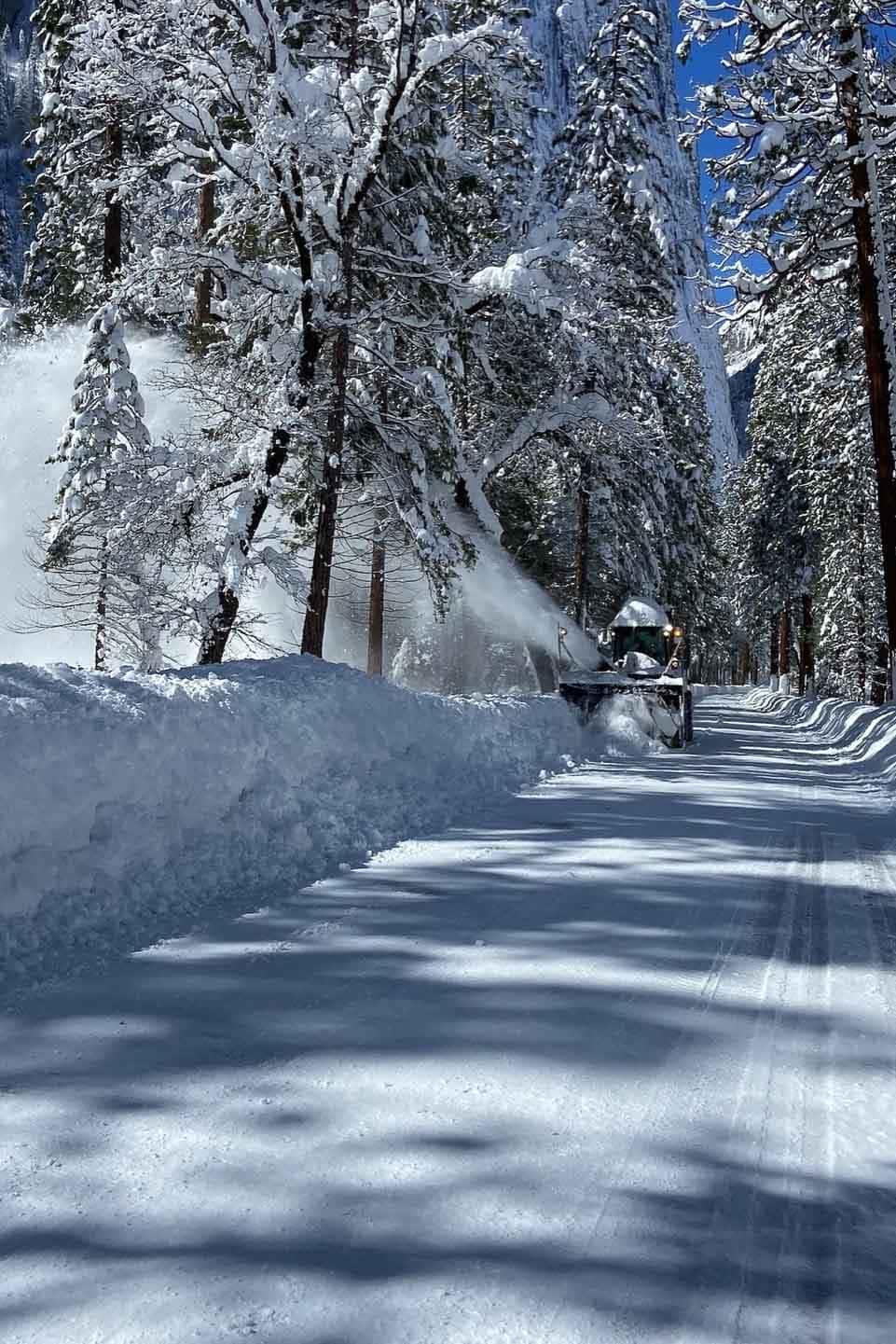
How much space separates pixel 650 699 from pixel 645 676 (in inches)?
100

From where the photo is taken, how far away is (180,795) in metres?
5.73

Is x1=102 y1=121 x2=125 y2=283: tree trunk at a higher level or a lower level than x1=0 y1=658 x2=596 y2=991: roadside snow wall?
higher

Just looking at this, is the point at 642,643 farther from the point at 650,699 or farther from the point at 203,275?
the point at 203,275

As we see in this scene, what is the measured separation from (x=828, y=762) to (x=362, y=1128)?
14.9 meters

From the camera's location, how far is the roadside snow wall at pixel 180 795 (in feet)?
14.9

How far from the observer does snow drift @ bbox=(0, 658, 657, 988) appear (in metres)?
4.55

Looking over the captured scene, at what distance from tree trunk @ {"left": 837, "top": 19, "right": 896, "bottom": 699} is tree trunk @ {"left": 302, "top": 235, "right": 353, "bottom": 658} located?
9.83 m

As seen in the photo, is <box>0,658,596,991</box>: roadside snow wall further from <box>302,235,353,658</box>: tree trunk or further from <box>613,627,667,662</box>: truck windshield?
<box>613,627,667,662</box>: truck windshield

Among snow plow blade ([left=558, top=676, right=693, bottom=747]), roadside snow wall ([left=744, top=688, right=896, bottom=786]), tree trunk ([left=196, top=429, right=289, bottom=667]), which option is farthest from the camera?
snow plow blade ([left=558, top=676, right=693, bottom=747])

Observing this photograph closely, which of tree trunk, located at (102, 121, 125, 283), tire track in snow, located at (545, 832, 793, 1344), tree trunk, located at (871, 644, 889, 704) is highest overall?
tree trunk, located at (102, 121, 125, 283)

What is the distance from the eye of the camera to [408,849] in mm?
7086

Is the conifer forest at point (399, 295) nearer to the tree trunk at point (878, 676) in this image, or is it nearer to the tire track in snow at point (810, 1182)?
the tire track in snow at point (810, 1182)

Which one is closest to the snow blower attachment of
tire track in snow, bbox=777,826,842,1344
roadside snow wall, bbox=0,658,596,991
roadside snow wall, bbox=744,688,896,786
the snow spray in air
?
the snow spray in air

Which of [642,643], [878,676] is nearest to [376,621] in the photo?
[642,643]
